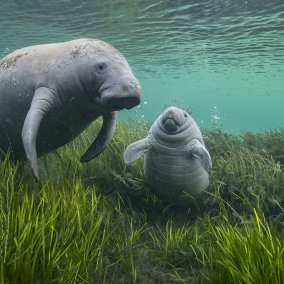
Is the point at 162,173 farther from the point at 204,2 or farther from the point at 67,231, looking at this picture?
the point at 204,2

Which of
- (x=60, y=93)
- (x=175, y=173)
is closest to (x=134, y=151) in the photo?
(x=175, y=173)

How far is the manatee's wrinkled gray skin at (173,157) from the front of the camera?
6648 millimetres

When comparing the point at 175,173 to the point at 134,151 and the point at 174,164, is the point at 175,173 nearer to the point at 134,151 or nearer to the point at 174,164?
the point at 174,164

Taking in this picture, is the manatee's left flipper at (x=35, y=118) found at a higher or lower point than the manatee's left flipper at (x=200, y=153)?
higher

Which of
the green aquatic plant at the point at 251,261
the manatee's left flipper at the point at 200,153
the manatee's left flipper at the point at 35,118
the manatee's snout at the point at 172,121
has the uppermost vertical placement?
the manatee's left flipper at the point at 35,118

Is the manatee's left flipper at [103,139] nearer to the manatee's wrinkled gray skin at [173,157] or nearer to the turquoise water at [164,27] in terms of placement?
the manatee's wrinkled gray skin at [173,157]

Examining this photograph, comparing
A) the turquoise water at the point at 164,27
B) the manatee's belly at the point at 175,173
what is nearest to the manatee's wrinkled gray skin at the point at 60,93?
the manatee's belly at the point at 175,173

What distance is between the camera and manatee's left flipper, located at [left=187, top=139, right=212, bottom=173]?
20.8ft

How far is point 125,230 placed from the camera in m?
5.66

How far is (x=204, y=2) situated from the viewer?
17.0m

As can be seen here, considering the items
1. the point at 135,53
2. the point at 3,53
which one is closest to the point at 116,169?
the point at 135,53

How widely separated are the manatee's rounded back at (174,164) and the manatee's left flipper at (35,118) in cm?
218

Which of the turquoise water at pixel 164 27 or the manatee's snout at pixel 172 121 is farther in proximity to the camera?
the turquoise water at pixel 164 27

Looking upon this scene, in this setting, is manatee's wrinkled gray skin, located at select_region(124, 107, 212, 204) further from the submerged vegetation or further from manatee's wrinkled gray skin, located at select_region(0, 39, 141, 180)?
manatee's wrinkled gray skin, located at select_region(0, 39, 141, 180)
